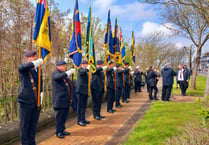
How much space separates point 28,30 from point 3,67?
1687 millimetres

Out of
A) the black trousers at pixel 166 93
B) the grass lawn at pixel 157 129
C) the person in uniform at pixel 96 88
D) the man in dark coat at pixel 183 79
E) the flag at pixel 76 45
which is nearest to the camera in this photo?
the grass lawn at pixel 157 129

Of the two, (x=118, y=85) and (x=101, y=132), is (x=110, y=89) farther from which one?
(x=101, y=132)

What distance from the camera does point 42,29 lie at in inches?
157

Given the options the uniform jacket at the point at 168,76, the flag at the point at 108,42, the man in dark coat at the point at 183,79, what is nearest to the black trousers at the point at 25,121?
the flag at the point at 108,42

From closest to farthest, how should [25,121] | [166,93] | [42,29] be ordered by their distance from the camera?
[25,121] → [42,29] → [166,93]

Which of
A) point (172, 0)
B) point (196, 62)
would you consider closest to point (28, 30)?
point (172, 0)

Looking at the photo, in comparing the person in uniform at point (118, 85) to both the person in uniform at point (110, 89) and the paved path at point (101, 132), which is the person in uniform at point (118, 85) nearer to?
the person in uniform at point (110, 89)

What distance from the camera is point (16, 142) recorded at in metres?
4.23

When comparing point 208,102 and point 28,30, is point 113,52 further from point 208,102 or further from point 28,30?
point 208,102

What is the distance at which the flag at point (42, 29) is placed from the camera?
392cm

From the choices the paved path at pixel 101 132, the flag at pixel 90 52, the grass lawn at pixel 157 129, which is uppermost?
the flag at pixel 90 52

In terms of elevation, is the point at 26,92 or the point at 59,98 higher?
the point at 26,92

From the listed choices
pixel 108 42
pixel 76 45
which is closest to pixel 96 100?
pixel 76 45

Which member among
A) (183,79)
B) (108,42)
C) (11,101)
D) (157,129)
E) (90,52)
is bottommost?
(157,129)
